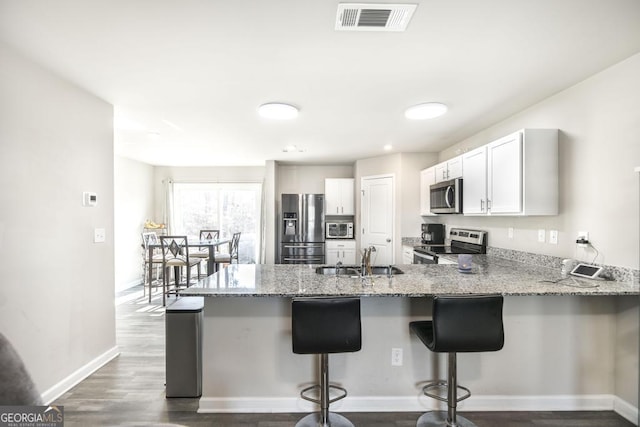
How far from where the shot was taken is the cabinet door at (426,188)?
452 centimetres

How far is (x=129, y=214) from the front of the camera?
590 cm

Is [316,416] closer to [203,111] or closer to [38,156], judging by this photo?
[38,156]

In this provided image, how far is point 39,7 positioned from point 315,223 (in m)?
4.90

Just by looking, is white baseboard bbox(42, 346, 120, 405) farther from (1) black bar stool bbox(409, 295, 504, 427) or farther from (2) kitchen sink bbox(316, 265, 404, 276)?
(1) black bar stool bbox(409, 295, 504, 427)

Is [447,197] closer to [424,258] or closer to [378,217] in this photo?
[424,258]

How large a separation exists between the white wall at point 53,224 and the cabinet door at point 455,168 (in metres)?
3.66

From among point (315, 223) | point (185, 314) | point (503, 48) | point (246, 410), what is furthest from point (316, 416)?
point (315, 223)

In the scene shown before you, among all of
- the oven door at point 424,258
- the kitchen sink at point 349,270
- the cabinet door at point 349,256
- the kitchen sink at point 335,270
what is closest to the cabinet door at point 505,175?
the oven door at point 424,258

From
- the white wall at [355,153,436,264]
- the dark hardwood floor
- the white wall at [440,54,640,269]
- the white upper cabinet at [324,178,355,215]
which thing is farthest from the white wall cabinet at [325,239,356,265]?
the dark hardwood floor

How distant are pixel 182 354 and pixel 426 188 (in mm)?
3852

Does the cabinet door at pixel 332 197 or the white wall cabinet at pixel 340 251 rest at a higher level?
the cabinet door at pixel 332 197

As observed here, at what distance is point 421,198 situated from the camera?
4.97 m

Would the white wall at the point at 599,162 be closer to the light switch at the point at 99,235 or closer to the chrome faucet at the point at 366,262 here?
the chrome faucet at the point at 366,262

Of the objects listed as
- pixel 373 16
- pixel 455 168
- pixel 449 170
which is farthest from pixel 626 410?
pixel 373 16
